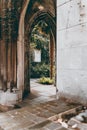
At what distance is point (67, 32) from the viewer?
3572 millimetres

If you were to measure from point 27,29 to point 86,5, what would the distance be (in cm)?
405

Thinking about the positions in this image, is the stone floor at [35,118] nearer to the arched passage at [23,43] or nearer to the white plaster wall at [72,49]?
the white plaster wall at [72,49]

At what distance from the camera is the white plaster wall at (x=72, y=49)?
327 centimetres

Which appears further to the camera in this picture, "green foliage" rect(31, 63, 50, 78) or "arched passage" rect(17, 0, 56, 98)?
"green foliage" rect(31, 63, 50, 78)

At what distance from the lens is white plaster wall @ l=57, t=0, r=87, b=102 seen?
10.7ft

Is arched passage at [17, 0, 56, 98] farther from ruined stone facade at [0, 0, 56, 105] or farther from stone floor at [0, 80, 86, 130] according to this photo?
stone floor at [0, 80, 86, 130]

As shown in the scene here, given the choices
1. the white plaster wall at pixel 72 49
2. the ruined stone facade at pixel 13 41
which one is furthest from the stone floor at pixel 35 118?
the ruined stone facade at pixel 13 41

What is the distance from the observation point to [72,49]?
A: 3.46m

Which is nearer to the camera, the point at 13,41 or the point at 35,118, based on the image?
the point at 35,118

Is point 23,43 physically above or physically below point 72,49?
above

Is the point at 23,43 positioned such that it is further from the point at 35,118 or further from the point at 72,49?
the point at 35,118

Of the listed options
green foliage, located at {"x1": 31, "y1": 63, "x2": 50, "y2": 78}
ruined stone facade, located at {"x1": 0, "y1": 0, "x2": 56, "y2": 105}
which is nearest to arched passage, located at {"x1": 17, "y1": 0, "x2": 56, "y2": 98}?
ruined stone facade, located at {"x1": 0, "y1": 0, "x2": 56, "y2": 105}

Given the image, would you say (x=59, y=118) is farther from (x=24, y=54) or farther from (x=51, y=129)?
(x=24, y=54)

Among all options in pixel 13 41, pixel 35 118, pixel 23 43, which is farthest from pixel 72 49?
pixel 23 43
